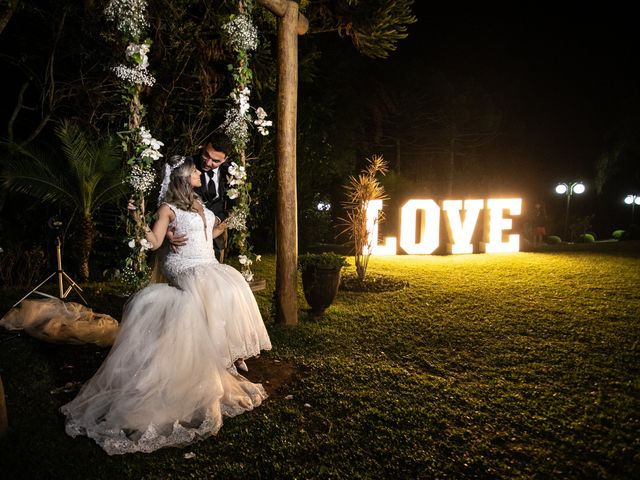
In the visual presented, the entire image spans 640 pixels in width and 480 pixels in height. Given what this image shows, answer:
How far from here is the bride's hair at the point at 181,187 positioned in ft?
14.9

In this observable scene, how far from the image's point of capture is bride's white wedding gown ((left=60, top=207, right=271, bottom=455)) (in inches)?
153

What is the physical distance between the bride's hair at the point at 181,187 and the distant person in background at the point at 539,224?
57.7 ft

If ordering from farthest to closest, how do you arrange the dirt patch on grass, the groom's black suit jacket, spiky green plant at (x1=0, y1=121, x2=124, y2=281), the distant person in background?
the distant person in background < spiky green plant at (x1=0, y1=121, x2=124, y2=281) < the groom's black suit jacket < the dirt patch on grass

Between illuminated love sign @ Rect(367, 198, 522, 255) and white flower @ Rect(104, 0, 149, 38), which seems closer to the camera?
white flower @ Rect(104, 0, 149, 38)

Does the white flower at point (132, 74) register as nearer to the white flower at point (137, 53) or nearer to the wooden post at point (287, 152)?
the white flower at point (137, 53)

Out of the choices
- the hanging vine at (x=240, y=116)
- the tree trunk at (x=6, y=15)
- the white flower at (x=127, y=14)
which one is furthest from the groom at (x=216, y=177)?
the tree trunk at (x=6, y=15)

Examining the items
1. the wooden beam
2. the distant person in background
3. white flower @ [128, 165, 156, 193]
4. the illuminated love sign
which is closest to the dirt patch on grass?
white flower @ [128, 165, 156, 193]

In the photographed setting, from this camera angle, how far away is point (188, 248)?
4648mm

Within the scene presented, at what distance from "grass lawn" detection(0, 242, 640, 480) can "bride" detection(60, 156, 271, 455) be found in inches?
6.9

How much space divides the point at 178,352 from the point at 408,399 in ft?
7.65

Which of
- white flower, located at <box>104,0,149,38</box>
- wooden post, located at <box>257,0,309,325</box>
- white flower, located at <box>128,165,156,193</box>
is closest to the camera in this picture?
white flower, located at <box>104,0,149,38</box>

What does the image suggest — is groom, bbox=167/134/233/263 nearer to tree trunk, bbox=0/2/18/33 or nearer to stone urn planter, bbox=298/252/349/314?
stone urn planter, bbox=298/252/349/314

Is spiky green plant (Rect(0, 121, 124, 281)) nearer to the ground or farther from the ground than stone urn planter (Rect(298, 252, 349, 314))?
farther from the ground

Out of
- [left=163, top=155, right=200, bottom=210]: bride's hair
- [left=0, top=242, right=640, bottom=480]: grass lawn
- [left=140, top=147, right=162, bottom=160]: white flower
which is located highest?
[left=140, top=147, right=162, bottom=160]: white flower
